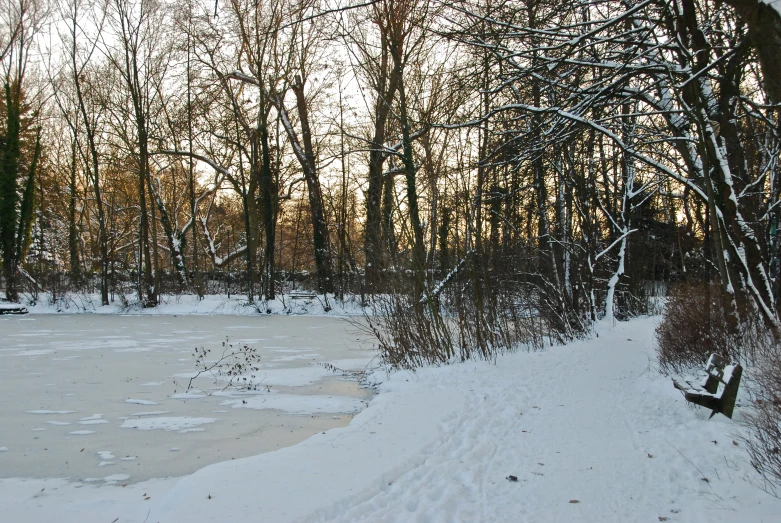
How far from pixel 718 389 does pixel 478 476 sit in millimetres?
2404

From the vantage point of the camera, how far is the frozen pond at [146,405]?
546cm


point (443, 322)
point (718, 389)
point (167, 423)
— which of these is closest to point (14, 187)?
point (443, 322)

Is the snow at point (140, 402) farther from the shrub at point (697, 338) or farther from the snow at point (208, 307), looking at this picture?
the snow at point (208, 307)

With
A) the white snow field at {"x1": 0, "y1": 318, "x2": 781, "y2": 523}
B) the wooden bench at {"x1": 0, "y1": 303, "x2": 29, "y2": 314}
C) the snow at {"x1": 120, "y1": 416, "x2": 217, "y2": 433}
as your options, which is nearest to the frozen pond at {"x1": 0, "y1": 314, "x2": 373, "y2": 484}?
the snow at {"x1": 120, "y1": 416, "x2": 217, "y2": 433}

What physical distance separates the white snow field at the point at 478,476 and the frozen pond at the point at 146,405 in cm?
39

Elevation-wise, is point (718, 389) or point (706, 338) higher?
point (706, 338)

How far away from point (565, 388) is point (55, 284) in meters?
27.4

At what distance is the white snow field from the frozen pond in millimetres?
390

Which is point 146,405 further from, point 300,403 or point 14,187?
point 14,187

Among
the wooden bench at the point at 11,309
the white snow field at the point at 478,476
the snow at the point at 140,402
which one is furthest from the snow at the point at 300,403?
the wooden bench at the point at 11,309

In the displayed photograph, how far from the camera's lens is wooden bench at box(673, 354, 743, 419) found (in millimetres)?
4867

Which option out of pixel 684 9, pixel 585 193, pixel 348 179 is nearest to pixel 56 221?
pixel 348 179

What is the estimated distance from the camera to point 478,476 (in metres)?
4.31

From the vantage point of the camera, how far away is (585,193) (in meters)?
15.2
